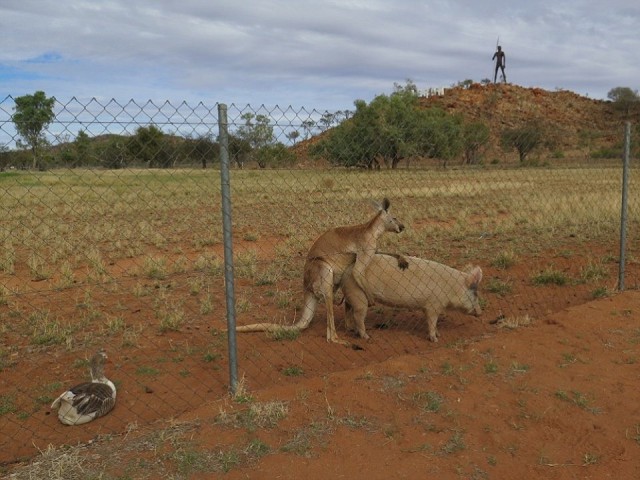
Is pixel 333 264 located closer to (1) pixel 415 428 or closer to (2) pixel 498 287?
(1) pixel 415 428

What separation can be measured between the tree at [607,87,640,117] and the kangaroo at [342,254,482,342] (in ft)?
279

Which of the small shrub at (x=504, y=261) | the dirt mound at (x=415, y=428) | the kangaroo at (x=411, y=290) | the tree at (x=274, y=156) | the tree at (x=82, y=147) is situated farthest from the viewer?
the small shrub at (x=504, y=261)

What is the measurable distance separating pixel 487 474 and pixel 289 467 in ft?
4.34

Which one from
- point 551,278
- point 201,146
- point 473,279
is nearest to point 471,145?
point 551,278

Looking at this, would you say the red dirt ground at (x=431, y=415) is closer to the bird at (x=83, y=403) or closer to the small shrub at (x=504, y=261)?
the bird at (x=83, y=403)

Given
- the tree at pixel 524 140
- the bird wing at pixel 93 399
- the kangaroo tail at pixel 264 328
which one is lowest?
the bird wing at pixel 93 399

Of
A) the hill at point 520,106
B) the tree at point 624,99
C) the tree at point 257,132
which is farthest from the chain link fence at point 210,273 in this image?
the tree at point 624,99

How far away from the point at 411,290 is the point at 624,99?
291 ft

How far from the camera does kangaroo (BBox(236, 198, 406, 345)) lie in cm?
653

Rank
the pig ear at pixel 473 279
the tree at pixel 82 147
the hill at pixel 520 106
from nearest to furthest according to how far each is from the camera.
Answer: the tree at pixel 82 147 < the pig ear at pixel 473 279 < the hill at pixel 520 106

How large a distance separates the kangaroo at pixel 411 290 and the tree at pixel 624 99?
279ft

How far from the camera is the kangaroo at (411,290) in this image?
682 centimetres

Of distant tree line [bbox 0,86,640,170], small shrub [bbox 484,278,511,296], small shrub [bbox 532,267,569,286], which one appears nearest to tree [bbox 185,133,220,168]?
distant tree line [bbox 0,86,640,170]

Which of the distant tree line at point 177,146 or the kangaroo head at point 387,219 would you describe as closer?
the distant tree line at point 177,146
